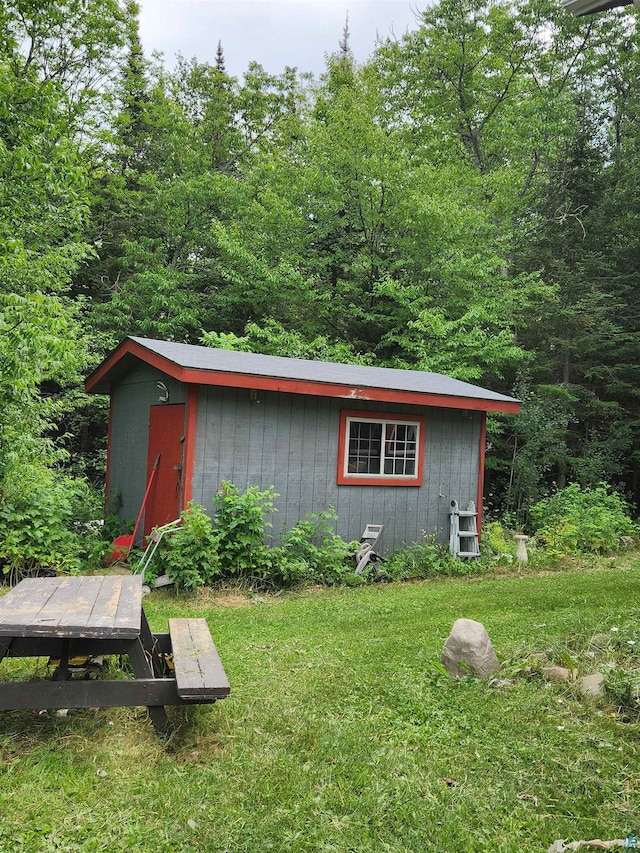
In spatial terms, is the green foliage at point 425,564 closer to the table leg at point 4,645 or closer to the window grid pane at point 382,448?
the window grid pane at point 382,448

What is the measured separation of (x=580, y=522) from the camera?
10047 millimetres

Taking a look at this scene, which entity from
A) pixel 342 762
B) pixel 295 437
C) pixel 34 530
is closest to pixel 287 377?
pixel 295 437

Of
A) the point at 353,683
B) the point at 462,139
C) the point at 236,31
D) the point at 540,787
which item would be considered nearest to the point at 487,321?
the point at 462,139

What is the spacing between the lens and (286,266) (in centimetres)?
1333

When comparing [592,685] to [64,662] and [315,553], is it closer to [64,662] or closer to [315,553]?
[64,662]

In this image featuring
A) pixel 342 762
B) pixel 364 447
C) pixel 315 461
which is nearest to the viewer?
pixel 342 762

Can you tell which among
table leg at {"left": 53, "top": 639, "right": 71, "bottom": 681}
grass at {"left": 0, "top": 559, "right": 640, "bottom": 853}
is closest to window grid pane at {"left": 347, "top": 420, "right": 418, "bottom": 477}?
grass at {"left": 0, "top": 559, "right": 640, "bottom": 853}

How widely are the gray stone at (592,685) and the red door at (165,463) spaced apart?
4.51 m

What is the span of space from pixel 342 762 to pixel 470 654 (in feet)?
4.15

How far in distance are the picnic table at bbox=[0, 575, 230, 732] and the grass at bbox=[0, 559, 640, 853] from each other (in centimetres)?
23

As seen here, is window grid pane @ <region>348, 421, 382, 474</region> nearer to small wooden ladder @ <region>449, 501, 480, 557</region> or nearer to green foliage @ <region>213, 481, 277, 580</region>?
small wooden ladder @ <region>449, 501, 480, 557</region>

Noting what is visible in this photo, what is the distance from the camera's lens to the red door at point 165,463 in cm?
714

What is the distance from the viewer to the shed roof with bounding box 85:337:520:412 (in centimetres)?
678

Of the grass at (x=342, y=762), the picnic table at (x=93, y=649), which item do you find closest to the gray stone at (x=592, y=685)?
the grass at (x=342, y=762)
